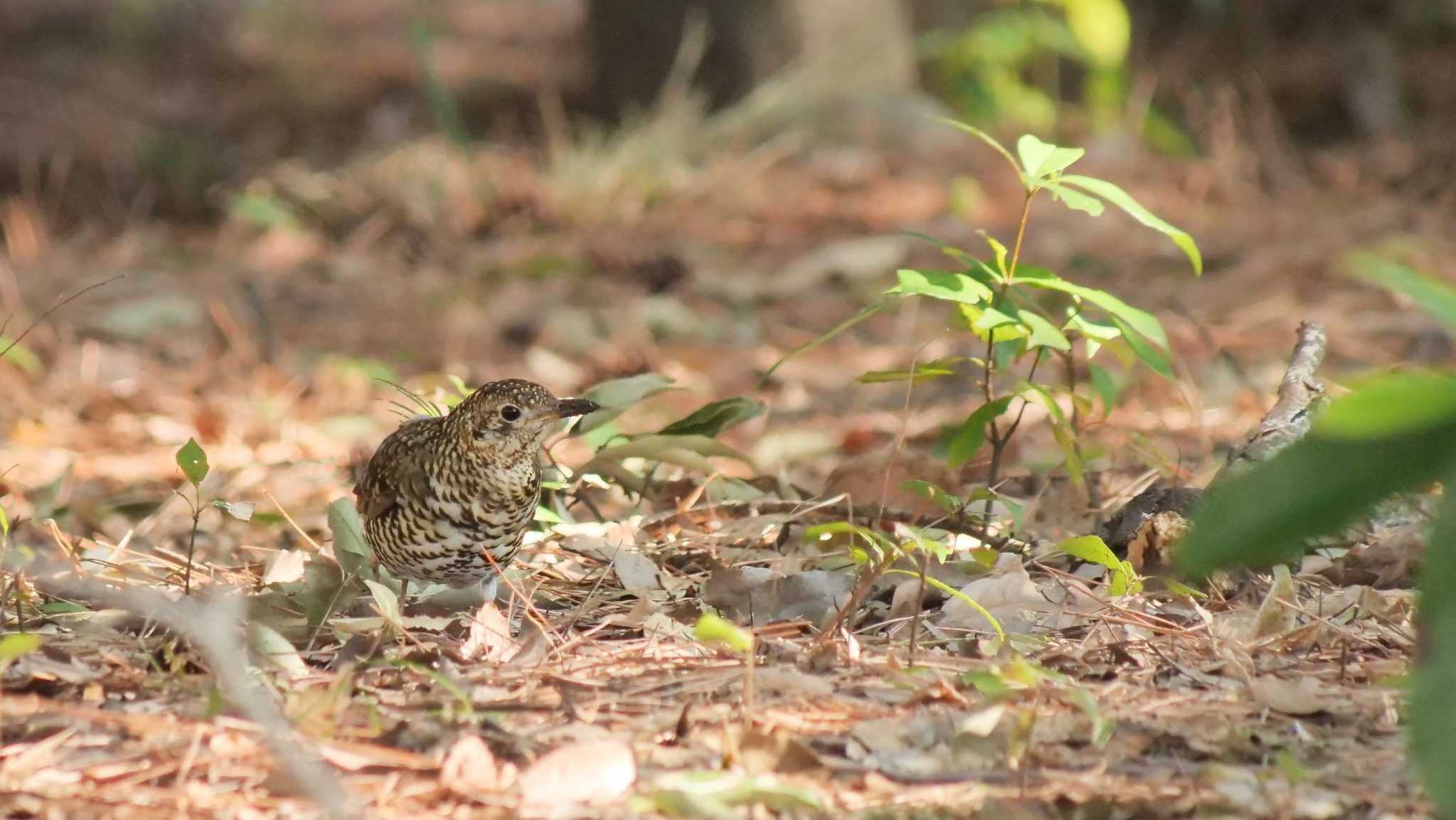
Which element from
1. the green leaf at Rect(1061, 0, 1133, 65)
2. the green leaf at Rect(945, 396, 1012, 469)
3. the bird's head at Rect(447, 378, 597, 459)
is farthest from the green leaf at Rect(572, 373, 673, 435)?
the green leaf at Rect(1061, 0, 1133, 65)

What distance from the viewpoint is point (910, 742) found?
2545mm

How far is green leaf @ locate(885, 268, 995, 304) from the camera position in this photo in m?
3.22

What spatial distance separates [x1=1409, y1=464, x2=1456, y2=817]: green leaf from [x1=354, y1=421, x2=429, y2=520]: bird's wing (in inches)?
89.6

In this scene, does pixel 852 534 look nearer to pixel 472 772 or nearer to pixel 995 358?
pixel 995 358

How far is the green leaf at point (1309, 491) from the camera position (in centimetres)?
153

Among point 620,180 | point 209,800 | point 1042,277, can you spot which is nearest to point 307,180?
point 620,180

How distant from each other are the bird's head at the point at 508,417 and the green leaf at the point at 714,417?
0.59 metres

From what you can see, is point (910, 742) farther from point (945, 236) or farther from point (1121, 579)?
point (945, 236)

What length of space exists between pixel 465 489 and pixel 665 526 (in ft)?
2.81

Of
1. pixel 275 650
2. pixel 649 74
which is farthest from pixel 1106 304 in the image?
pixel 649 74

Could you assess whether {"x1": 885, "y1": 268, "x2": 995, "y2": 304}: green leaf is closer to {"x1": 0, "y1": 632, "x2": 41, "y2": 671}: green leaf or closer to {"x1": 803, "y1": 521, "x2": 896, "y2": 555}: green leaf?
{"x1": 803, "y1": 521, "x2": 896, "y2": 555}: green leaf

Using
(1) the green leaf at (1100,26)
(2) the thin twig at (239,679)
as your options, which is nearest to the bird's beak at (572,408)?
(2) the thin twig at (239,679)

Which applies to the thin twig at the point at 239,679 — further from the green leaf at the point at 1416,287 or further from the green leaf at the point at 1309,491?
the green leaf at the point at 1416,287

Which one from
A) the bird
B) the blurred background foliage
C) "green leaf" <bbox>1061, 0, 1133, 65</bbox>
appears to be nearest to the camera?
the bird
